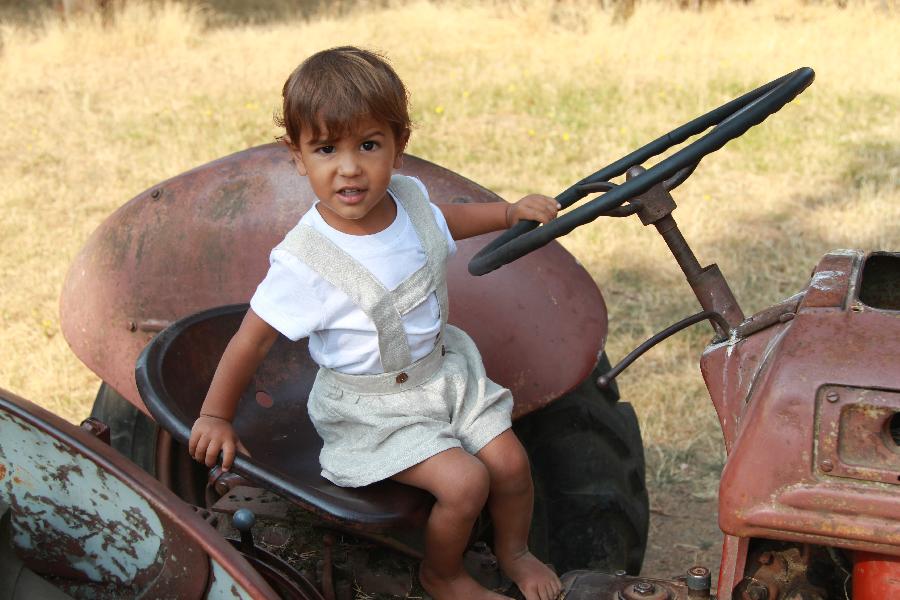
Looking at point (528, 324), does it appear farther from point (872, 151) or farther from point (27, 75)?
point (27, 75)

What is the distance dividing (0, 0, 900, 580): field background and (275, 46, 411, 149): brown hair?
69.4 inches

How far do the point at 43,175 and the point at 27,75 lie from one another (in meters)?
2.17

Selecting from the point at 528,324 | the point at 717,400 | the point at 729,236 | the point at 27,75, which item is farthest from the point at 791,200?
the point at 27,75

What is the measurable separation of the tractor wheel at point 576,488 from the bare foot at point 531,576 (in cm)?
35

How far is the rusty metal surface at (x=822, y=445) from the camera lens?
4.55 ft

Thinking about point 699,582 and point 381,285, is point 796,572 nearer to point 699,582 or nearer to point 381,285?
point 699,582

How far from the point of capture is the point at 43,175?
5957 millimetres

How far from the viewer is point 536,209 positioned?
201cm

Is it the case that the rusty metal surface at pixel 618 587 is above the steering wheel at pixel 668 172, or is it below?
below

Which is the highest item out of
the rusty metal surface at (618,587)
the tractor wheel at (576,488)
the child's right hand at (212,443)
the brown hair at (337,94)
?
the brown hair at (337,94)

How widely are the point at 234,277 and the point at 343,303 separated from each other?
1.88 feet

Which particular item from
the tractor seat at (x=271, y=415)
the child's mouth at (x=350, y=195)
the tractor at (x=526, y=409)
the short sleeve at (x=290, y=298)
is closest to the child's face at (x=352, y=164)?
the child's mouth at (x=350, y=195)

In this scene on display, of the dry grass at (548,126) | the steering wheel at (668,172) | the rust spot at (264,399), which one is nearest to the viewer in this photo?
the steering wheel at (668,172)

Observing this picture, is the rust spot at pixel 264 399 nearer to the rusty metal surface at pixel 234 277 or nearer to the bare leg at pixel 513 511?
the rusty metal surface at pixel 234 277
